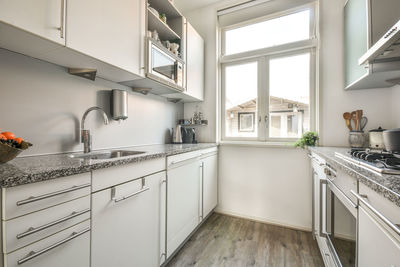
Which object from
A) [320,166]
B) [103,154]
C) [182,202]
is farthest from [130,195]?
[320,166]

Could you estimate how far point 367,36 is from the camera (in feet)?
4.19

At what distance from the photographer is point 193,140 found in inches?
97.0

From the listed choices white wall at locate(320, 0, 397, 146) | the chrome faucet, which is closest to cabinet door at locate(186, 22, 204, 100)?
the chrome faucet

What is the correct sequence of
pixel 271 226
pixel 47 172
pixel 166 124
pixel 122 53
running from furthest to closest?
pixel 166 124
pixel 271 226
pixel 122 53
pixel 47 172

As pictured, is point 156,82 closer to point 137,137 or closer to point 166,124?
→ point 137,137

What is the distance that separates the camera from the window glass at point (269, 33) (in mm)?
2152

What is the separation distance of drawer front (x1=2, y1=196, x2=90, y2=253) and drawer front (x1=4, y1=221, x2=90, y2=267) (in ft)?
0.08

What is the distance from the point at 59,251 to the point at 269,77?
2526 millimetres

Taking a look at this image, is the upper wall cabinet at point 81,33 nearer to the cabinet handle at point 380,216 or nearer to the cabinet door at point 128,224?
the cabinet door at point 128,224

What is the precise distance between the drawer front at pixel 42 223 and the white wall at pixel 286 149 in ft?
6.22

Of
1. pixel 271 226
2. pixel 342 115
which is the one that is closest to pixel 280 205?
pixel 271 226

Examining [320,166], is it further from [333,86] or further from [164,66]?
[164,66]

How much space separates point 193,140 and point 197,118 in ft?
1.14

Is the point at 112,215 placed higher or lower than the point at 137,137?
lower
